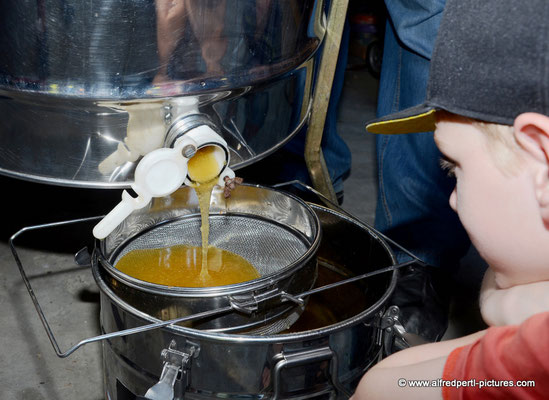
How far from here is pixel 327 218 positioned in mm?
1274

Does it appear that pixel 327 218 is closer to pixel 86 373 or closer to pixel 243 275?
pixel 243 275

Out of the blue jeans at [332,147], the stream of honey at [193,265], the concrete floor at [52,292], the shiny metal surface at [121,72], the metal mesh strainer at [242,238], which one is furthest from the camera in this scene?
the blue jeans at [332,147]

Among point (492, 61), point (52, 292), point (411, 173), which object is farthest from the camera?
point (52, 292)

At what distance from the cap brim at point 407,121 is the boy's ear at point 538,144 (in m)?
0.12

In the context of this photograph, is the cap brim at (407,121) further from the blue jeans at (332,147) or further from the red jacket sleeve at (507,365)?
A: the blue jeans at (332,147)

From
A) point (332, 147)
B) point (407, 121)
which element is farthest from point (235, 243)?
point (332, 147)

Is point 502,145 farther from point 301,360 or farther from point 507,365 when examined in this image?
point 301,360

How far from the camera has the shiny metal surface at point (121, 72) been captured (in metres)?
0.79

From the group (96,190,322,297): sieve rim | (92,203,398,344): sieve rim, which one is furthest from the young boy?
(96,190,322,297): sieve rim

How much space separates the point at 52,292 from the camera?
1.68 meters

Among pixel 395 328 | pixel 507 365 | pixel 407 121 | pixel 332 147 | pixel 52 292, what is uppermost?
pixel 407 121

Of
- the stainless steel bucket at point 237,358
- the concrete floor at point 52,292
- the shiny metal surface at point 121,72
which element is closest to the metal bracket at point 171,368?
the stainless steel bucket at point 237,358

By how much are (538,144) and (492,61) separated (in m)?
0.09

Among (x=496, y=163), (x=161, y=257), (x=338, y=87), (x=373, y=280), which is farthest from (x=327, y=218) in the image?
(x=338, y=87)
